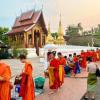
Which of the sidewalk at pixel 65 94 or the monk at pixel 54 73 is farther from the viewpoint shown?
the monk at pixel 54 73

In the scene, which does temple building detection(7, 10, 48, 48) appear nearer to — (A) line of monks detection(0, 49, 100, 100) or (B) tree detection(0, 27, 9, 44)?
(B) tree detection(0, 27, 9, 44)

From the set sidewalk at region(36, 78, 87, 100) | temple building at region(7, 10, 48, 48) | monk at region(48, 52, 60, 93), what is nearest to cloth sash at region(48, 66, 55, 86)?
monk at region(48, 52, 60, 93)

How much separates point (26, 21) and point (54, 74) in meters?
36.4

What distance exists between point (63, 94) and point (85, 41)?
179ft

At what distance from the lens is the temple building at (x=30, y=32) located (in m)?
44.9

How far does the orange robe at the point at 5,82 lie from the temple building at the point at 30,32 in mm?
35922

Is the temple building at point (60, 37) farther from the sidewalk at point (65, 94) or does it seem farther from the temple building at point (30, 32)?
the sidewalk at point (65, 94)

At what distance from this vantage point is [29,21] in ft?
157

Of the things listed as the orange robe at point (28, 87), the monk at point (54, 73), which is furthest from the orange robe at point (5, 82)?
the monk at point (54, 73)

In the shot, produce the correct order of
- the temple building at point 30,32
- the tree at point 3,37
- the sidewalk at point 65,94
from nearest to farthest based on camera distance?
the sidewalk at point 65,94
the temple building at point 30,32
the tree at point 3,37

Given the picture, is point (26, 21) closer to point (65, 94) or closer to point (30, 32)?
point (30, 32)

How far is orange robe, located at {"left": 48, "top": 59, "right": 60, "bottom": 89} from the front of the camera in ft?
42.9

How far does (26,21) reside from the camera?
49094 mm

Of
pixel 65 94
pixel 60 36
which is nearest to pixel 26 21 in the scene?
pixel 60 36
